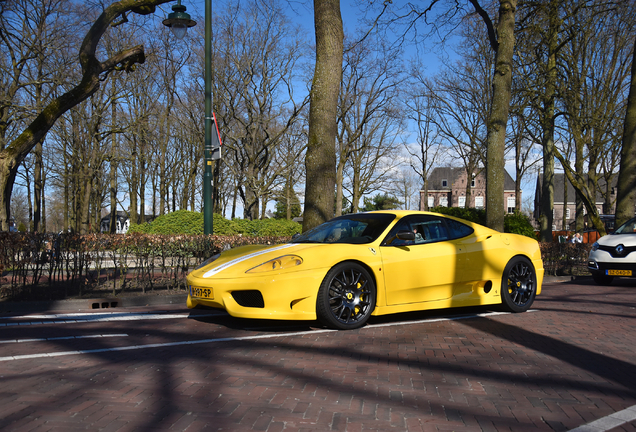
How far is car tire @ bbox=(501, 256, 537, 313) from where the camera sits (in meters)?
7.12

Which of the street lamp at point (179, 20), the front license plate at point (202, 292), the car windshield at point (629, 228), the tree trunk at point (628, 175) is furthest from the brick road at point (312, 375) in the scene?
the tree trunk at point (628, 175)

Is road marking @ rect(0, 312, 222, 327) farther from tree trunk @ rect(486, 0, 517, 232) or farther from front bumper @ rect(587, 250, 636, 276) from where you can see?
front bumper @ rect(587, 250, 636, 276)

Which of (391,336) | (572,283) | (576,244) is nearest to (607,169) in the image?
(576,244)

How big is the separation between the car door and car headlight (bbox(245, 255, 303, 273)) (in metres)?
1.09

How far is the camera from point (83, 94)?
1080 centimetres

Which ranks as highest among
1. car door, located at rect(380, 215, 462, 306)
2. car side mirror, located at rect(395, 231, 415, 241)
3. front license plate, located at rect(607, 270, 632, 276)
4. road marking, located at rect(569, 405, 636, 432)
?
car side mirror, located at rect(395, 231, 415, 241)

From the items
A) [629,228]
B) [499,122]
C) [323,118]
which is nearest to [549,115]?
[499,122]

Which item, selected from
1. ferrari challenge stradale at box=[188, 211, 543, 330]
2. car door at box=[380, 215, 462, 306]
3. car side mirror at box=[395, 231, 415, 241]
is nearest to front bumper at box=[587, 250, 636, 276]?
ferrari challenge stradale at box=[188, 211, 543, 330]

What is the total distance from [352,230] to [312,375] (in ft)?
9.06

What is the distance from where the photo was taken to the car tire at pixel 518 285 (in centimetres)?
712

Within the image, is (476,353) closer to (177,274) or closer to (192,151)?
(177,274)

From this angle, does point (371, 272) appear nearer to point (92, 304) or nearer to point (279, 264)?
point (279, 264)

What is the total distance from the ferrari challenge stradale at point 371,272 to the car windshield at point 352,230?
0.04 feet

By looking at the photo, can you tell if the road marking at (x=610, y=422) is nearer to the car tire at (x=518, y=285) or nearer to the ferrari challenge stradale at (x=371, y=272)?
the ferrari challenge stradale at (x=371, y=272)
